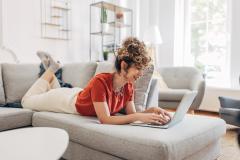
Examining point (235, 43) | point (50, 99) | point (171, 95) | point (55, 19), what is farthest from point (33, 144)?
point (235, 43)

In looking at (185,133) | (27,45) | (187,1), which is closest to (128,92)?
(185,133)

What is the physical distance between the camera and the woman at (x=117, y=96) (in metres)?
1.52

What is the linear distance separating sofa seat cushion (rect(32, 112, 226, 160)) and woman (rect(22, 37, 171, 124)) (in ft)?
0.22

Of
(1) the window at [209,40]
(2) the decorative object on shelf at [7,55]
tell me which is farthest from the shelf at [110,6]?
(2) the decorative object on shelf at [7,55]

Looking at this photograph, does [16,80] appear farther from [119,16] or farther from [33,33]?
[119,16]

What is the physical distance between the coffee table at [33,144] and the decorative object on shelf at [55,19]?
280 centimetres

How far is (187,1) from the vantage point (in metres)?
4.74

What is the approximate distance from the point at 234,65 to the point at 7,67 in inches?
131

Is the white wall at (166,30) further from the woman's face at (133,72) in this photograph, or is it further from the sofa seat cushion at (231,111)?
the woman's face at (133,72)

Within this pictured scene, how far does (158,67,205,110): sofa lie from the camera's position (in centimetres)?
342

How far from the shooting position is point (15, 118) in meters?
2.11

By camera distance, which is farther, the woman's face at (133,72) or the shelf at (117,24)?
the shelf at (117,24)

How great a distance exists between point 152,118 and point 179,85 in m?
2.53

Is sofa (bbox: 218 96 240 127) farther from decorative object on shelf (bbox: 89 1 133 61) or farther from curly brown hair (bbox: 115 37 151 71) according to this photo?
decorative object on shelf (bbox: 89 1 133 61)
